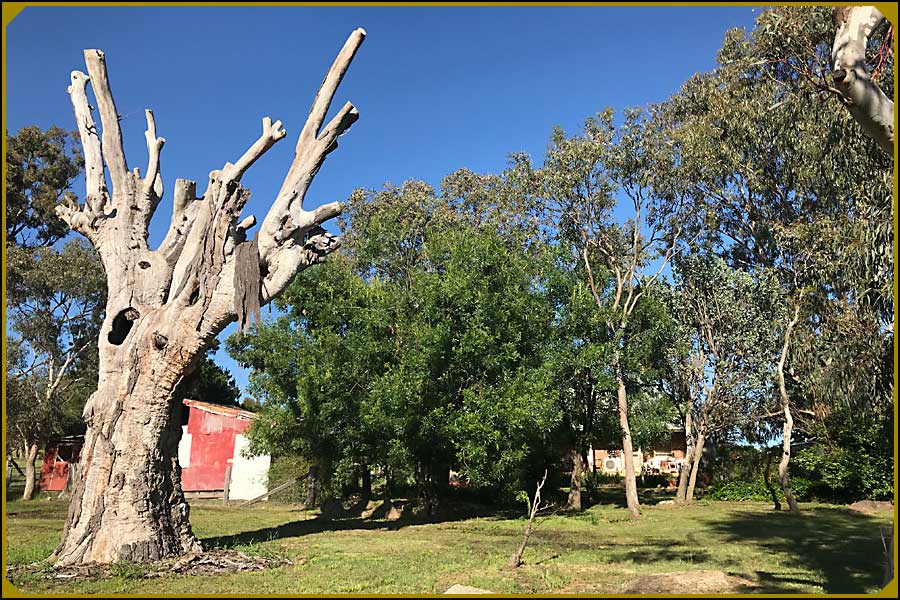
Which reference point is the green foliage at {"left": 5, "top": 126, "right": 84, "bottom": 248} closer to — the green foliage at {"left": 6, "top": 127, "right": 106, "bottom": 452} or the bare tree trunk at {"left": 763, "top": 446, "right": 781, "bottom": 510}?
the green foliage at {"left": 6, "top": 127, "right": 106, "bottom": 452}

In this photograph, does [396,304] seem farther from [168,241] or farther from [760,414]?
[760,414]

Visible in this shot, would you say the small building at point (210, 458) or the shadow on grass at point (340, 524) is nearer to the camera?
the shadow on grass at point (340, 524)

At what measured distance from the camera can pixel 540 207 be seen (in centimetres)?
2562

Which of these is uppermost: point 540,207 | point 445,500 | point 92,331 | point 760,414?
point 540,207

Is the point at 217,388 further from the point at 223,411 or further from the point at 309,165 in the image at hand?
the point at 309,165

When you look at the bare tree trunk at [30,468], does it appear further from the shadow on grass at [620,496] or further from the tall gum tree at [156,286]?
the shadow on grass at [620,496]

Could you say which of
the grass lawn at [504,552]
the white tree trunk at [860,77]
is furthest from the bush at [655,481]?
the white tree trunk at [860,77]

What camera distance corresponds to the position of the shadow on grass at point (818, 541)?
903 cm

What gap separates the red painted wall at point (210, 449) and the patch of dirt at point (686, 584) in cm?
2498

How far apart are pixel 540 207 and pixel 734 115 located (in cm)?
819

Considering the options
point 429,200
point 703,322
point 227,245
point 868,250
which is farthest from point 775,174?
point 227,245

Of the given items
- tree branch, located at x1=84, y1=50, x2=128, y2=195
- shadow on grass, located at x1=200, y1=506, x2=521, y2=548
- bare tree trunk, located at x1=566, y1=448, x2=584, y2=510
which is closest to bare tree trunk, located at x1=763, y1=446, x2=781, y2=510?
bare tree trunk, located at x1=566, y1=448, x2=584, y2=510

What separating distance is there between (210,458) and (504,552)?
22391 millimetres

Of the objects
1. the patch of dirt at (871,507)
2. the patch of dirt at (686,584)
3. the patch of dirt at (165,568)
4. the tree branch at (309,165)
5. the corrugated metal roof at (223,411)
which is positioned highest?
the tree branch at (309,165)
